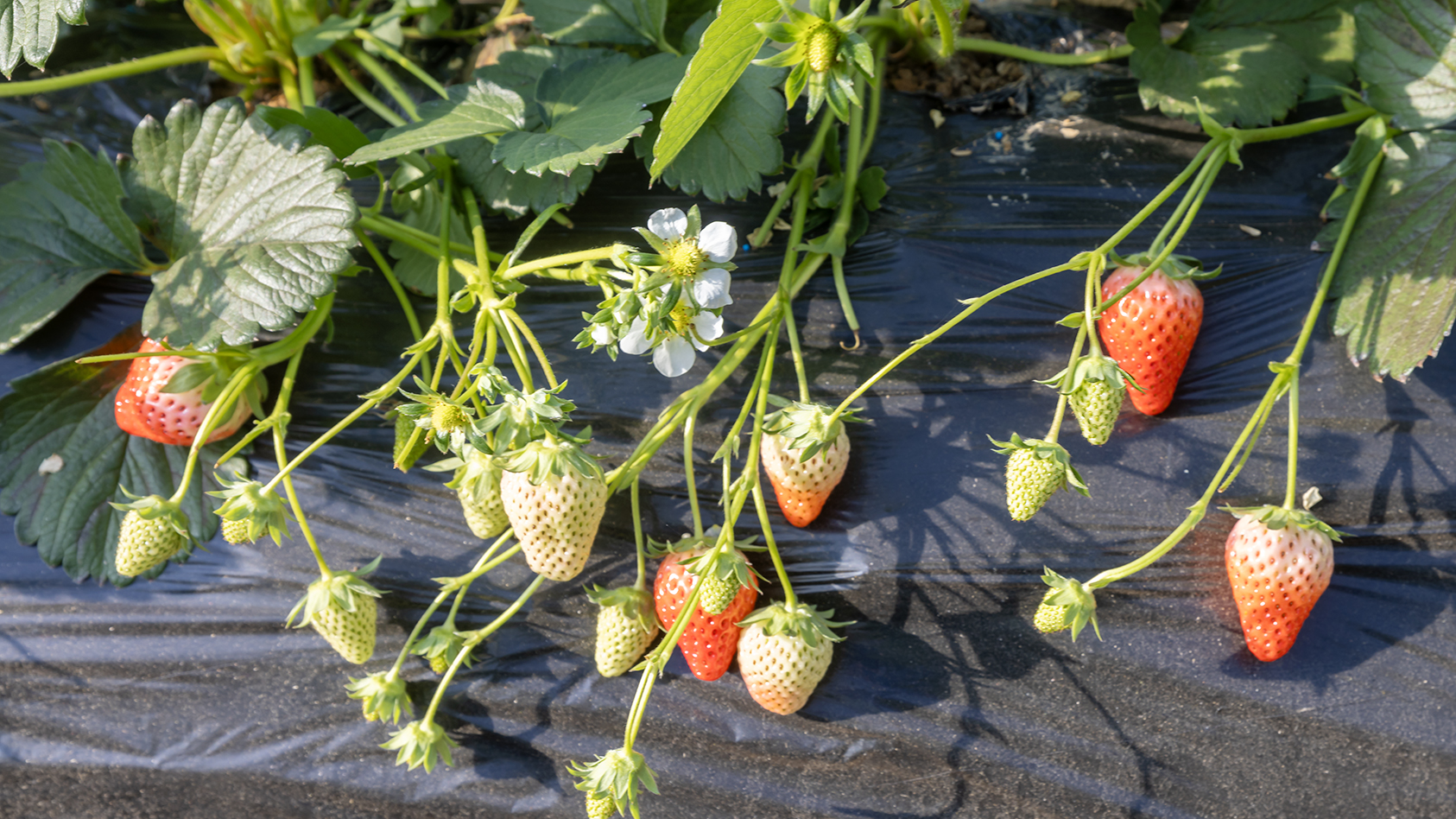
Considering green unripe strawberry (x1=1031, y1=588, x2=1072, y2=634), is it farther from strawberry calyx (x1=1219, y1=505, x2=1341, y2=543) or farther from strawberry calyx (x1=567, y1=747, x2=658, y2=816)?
strawberry calyx (x1=567, y1=747, x2=658, y2=816)

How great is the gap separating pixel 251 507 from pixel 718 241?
43 cm

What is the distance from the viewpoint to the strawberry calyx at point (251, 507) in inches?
27.7

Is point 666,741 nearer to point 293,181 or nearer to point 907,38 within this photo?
point 293,181

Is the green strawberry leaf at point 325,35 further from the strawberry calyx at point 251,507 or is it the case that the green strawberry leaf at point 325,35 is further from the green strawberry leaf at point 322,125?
the strawberry calyx at point 251,507

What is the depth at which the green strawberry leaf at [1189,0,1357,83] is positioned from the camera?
83 centimetres

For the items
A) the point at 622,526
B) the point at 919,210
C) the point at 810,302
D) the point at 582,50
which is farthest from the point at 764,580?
the point at 582,50

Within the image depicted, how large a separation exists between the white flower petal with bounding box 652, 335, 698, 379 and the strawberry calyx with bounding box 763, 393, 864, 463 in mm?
77

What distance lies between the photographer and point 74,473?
2.81 ft

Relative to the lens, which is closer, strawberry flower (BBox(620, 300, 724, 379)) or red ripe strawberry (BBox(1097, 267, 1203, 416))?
strawberry flower (BBox(620, 300, 724, 379))

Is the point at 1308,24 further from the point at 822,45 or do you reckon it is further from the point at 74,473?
the point at 74,473

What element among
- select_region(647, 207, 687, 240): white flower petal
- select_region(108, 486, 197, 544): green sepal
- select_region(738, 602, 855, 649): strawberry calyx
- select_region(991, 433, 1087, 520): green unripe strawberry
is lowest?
select_region(738, 602, 855, 649): strawberry calyx

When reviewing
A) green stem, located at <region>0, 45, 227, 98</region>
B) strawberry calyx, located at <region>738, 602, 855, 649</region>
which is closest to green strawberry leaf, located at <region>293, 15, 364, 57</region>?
green stem, located at <region>0, 45, 227, 98</region>

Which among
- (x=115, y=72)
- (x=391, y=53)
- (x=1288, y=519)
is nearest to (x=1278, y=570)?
(x=1288, y=519)

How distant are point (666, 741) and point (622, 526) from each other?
0.67ft
